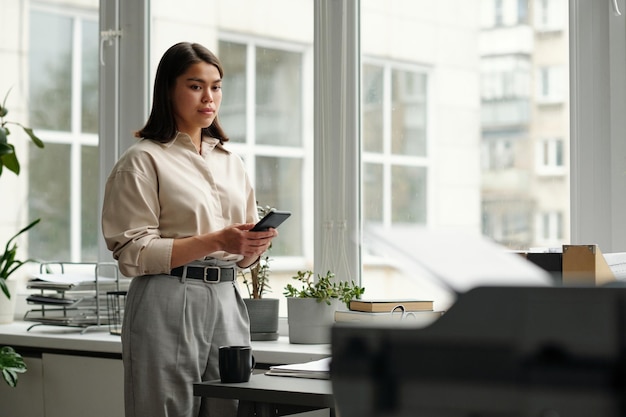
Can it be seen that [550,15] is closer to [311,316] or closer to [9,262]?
[311,316]

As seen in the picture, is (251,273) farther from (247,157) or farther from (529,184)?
(529,184)

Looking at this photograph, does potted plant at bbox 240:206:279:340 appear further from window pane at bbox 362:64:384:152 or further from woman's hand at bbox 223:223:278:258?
woman's hand at bbox 223:223:278:258

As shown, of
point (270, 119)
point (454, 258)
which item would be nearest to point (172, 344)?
point (270, 119)

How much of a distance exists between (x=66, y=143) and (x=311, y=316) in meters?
1.67

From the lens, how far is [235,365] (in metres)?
2.04

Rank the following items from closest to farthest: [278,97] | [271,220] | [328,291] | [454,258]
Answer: [454,258], [271,220], [328,291], [278,97]

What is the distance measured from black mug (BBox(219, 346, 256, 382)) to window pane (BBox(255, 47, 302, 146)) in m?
1.45

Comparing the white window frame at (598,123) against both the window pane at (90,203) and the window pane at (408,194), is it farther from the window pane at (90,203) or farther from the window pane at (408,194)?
the window pane at (90,203)

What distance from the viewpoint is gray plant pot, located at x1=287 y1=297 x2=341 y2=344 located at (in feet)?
9.63

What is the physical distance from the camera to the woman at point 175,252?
2281mm

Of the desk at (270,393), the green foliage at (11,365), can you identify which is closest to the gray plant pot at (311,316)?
the desk at (270,393)

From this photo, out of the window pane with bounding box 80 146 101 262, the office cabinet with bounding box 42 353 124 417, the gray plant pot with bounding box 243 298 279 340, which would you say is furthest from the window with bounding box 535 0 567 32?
the window pane with bounding box 80 146 101 262

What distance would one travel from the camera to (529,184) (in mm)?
2805

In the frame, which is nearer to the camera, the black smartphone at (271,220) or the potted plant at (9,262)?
the black smartphone at (271,220)
